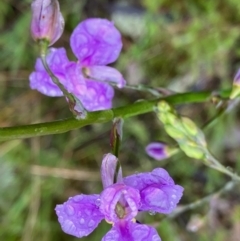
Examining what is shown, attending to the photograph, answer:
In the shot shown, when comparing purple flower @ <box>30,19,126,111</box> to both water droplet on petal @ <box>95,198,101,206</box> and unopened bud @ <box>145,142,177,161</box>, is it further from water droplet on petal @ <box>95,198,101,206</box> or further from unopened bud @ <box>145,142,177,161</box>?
water droplet on petal @ <box>95,198,101,206</box>

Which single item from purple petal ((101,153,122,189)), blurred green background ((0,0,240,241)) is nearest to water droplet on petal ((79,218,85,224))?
purple petal ((101,153,122,189))

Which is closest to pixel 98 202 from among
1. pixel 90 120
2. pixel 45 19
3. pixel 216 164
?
pixel 90 120

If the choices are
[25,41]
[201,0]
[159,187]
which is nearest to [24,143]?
[25,41]

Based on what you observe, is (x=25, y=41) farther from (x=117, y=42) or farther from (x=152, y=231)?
(x=152, y=231)

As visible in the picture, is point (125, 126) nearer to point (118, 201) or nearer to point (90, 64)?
point (90, 64)

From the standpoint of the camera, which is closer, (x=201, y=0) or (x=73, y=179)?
(x=201, y=0)

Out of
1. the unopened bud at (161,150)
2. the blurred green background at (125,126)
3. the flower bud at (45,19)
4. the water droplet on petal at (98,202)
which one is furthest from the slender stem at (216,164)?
the blurred green background at (125,126)

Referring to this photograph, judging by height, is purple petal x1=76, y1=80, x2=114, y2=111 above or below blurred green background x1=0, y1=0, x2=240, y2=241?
above
